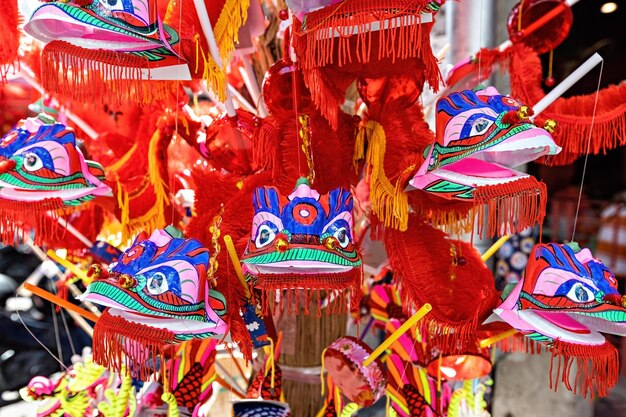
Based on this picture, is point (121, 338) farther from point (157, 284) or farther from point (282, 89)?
point (282, 89)

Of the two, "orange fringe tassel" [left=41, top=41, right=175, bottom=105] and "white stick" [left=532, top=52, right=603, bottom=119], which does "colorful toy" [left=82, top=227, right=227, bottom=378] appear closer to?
"orange fringe tassel" [left=41, top=41, right=175, bottom=105]

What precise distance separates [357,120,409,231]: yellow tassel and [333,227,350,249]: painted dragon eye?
149mm

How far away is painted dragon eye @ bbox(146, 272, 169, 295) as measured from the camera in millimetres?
681

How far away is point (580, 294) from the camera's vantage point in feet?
2.34

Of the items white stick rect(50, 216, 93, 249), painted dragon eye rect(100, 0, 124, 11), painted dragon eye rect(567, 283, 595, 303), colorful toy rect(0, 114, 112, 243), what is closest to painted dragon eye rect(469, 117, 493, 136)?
painted dragon eye rect(567, 283, 595, 303)

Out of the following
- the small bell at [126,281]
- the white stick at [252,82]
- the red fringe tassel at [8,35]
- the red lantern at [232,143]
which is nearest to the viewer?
the small bell at [126,281]

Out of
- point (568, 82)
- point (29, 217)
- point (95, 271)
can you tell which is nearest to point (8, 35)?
point (29, 217)

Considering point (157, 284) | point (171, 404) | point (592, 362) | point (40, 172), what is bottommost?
point (171, 404)

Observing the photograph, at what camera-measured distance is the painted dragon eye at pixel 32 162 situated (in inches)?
32.4

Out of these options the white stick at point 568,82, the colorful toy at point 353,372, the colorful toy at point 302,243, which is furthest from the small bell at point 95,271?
the white stick at point 568,82

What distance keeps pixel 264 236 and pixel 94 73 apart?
0.99ft

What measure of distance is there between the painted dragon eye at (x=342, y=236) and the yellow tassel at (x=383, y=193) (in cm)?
15

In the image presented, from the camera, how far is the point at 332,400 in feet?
3.10

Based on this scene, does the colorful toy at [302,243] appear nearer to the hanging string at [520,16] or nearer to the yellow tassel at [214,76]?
the yellow tassel at [214,76]
